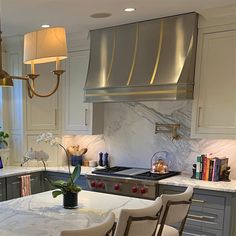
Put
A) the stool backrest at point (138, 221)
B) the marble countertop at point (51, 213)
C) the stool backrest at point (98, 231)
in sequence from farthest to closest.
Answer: the marble countertop at point (51, 213) → the stool backrest at point (138, 221) → the stool backrest at point (98, 231)

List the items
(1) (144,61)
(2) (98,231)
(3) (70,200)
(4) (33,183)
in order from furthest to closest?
(4) (33,183) → (1) (144,61) → (3) (70,200) → (2) (98,231)

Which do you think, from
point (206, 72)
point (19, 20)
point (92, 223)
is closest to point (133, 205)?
point (92, 223)

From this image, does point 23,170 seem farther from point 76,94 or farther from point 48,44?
point 48,44

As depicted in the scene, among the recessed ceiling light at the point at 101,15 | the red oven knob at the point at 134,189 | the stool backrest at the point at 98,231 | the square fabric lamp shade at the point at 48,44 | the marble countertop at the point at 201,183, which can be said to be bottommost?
the red oven knob at the point at 134,189

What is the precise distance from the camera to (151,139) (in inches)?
159

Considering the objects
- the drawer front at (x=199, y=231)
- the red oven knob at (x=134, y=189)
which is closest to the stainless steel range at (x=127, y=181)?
the red oven knob at (x=134, y=189)

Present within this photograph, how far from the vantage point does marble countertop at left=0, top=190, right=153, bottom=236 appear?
1842 millimetres

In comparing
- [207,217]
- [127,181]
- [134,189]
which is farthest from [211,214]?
[127,181]

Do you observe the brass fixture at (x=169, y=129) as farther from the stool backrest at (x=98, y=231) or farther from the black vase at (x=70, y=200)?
the stool backrest at (x=98, y=231)

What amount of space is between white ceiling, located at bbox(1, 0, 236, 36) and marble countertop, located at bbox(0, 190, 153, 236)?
176cm

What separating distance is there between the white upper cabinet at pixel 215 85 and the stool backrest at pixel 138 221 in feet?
5.50

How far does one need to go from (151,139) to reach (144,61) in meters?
1.02

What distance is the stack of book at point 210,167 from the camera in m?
3.33

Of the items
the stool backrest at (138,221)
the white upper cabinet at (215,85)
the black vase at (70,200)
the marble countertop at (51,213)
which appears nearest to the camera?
the stool backrest at (138,221)
